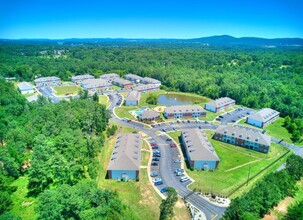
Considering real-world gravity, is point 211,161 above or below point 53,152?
below

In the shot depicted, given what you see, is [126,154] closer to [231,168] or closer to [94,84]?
[231,168]

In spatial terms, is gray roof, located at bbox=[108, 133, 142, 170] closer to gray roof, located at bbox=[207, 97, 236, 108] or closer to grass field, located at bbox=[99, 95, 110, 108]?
grass field, located at bbox=[99, 95, 110, 108]

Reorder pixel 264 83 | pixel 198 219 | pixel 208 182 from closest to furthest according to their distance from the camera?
pixel 198 219 < pixel 208 182 < pixel 264 83

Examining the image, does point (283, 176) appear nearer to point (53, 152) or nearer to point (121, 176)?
point (121, 176)

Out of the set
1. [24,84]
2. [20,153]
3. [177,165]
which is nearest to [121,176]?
[177,165]

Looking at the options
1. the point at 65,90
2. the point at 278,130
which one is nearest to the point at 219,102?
the point at 278,130

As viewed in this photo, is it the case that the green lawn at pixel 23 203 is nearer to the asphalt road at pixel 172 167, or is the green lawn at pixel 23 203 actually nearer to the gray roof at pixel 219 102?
the asphalt road at pixel 172 167

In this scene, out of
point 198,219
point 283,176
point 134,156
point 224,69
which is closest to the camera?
point 198,219
